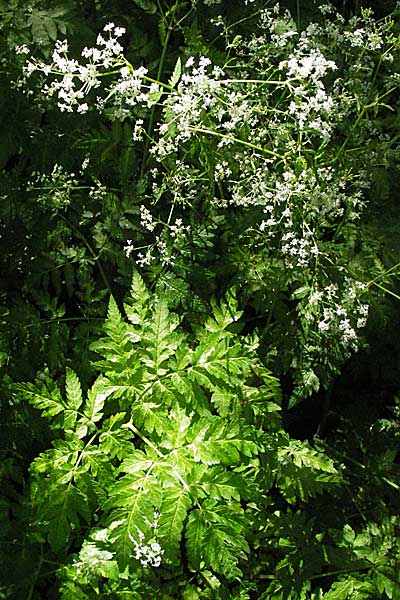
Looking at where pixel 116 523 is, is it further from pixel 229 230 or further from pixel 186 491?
pixel 229 230

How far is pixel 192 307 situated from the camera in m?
2.76

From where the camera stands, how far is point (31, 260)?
2.92 metres

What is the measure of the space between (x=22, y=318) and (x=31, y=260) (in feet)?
0.91

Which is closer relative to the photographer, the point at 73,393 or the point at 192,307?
the point at 73,393

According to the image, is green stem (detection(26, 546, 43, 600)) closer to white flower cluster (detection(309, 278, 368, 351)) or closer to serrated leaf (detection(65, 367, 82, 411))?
serrated leaf (detection(65, 367, 82, 411))

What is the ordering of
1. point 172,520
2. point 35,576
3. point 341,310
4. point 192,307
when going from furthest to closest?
point 192,307 < point 341,310 < point 35,576 < point 172,520

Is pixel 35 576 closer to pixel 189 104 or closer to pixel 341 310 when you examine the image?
pixel 341 310

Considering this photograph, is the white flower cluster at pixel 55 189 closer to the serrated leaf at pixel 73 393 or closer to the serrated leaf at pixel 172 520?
the serrated leaf at pixel 73 393

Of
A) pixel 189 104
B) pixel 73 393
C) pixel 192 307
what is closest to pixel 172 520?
pixel 73 393

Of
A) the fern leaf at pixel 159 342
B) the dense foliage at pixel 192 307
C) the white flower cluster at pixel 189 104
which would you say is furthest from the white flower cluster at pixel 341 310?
the white flower cluster at pixel 189 104

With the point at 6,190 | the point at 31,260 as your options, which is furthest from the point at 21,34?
the point at 31,260

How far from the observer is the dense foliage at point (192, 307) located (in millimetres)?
2277

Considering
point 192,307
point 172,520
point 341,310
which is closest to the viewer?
point 172,520

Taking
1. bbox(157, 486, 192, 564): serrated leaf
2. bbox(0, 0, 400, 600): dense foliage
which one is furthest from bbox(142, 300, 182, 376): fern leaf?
bbox(157, 486, 192, 564): serrated leaf
